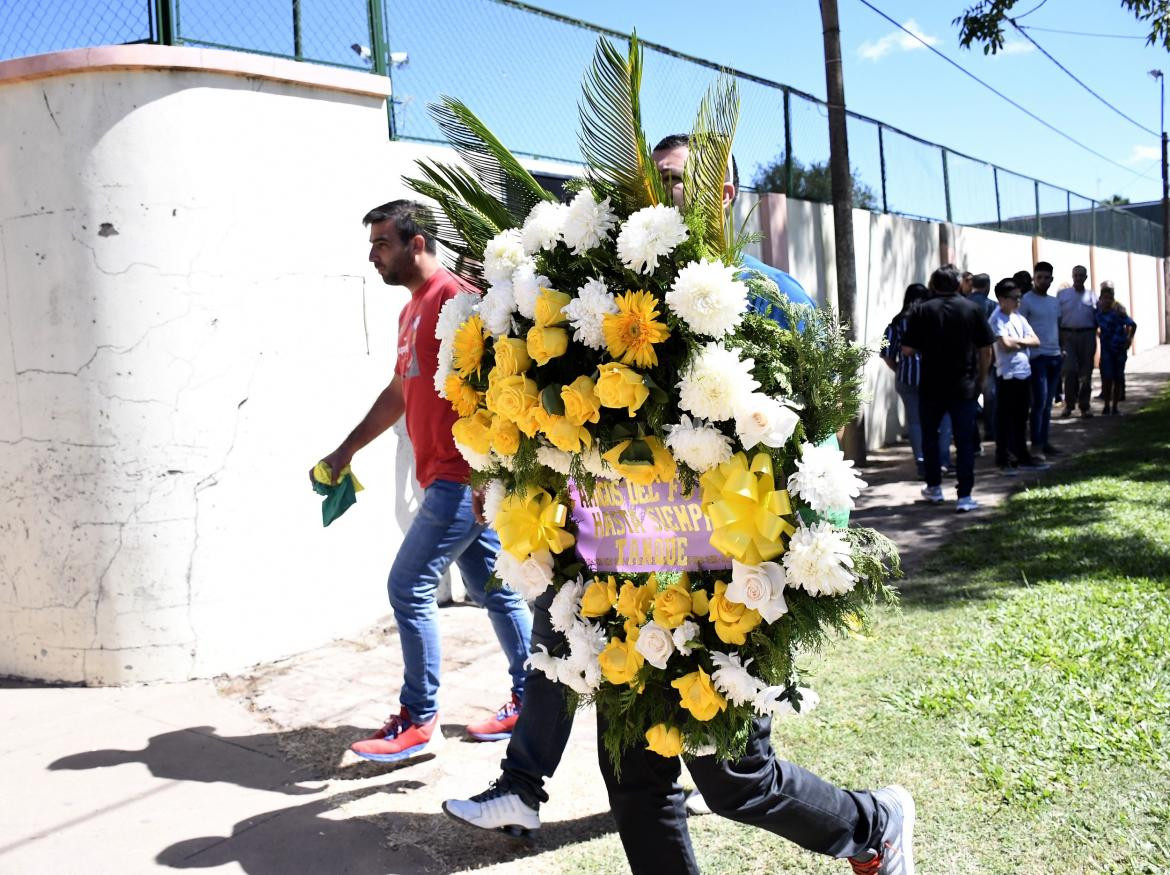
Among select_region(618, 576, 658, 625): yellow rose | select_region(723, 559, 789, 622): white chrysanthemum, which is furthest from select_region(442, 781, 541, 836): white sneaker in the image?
select_region(723, 559, 789, 622): white chrysanthemum

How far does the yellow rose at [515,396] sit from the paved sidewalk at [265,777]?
1632 millimetres

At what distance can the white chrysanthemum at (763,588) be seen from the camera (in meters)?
2.22

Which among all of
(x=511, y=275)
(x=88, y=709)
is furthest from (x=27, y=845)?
(x=511, y=275)

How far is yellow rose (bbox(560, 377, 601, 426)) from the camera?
2299mm

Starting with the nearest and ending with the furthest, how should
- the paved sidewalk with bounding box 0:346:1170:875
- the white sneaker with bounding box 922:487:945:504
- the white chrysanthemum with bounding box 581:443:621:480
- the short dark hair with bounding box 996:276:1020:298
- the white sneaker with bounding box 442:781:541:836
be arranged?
the white chrysanthemum with bounding box 581:443:621:480, the white sneaker with bounding box 442:781:541:836, the paved sidewalk with bounding box 0:346:1170:875, the white sneaker with bounding box 922:487:945:504, the short dark hair with bounding box 996:276:1020:298

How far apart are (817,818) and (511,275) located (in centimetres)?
157

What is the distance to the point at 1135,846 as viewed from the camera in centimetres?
301

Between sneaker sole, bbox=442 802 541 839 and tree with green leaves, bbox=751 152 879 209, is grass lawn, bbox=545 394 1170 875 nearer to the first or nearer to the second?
sneaker sole, bbox=442 802 541 839

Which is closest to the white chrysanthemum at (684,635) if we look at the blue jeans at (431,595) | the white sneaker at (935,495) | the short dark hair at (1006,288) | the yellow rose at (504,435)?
the yellow rose at (504,435)

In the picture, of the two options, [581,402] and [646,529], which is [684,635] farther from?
[581,402]

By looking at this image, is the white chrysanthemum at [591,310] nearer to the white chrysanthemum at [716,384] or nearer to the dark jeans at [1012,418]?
the white chrysanthemum at [716,384]

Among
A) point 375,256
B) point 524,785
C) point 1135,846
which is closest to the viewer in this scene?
point 1135,846

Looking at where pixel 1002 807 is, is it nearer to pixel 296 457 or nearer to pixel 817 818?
pixel 817 818

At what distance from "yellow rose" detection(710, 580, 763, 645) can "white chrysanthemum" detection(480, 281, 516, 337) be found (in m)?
0.83
